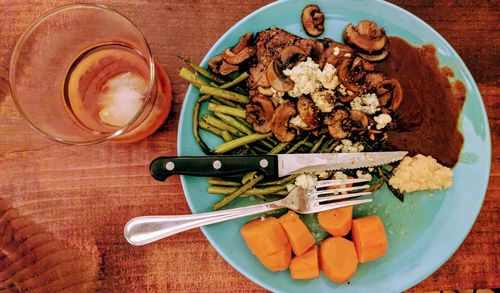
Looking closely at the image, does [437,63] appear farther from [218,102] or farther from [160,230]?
[160,230]

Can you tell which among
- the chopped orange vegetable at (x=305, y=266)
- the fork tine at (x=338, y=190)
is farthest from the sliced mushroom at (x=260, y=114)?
the chopped orange vegetable at (x=305, y=266)

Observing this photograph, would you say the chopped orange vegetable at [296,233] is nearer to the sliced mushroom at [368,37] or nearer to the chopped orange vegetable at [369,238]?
the chopped orange vegetable at [369,238]

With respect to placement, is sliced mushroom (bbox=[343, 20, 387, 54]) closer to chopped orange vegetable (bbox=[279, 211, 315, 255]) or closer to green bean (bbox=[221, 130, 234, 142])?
green bean (bbox=[221, 130, 234, 142])

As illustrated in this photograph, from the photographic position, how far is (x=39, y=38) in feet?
6.22

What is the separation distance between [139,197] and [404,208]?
122cm

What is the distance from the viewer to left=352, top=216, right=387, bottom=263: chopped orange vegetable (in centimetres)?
194

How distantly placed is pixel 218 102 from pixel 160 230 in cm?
62

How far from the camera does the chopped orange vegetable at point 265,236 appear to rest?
191 centimetres

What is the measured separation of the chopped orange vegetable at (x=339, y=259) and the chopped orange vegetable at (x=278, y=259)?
0.51 feet

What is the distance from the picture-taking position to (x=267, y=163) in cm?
193

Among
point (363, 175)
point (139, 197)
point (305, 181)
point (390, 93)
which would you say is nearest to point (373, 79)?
point (390, 93)

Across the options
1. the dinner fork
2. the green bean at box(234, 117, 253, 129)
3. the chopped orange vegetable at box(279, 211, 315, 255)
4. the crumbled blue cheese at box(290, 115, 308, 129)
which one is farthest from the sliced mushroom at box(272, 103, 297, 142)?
the chopped orange vegetable at box(279, 211, 315, 255)

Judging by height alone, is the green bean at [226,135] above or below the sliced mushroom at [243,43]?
below

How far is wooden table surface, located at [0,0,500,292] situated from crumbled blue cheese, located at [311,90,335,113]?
1.88ft
